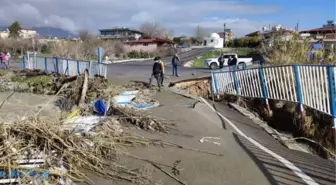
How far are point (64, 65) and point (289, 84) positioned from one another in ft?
58.5

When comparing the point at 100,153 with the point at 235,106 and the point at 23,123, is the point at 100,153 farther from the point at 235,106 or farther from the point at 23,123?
the point at 235,106

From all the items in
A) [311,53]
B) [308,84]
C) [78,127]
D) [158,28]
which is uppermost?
[158,28]

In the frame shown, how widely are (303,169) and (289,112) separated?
605cm

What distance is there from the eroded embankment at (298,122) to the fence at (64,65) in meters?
8.78

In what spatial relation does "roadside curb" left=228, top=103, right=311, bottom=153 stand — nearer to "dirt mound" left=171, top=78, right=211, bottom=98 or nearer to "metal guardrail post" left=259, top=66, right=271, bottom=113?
"metal guardrail post" left=259, top=66, right=271, bottom=113

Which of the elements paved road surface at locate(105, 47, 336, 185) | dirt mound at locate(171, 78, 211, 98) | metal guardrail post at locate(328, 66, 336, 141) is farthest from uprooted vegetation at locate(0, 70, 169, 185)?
dirt mound at locate(171, 78, 211, 98)

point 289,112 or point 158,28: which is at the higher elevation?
point 158,28

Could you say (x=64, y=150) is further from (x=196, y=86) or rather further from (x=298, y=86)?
(x=196, y=86)

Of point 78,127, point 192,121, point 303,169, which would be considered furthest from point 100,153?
point 192,121

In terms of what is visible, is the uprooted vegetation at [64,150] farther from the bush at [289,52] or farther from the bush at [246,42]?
the bush at [246,42]

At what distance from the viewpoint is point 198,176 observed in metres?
5.26

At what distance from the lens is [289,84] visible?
1039 cm

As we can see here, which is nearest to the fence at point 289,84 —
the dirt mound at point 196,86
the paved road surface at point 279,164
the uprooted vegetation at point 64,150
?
the paved road surface at point 279,164

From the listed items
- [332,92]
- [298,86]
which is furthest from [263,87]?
[332,92]
